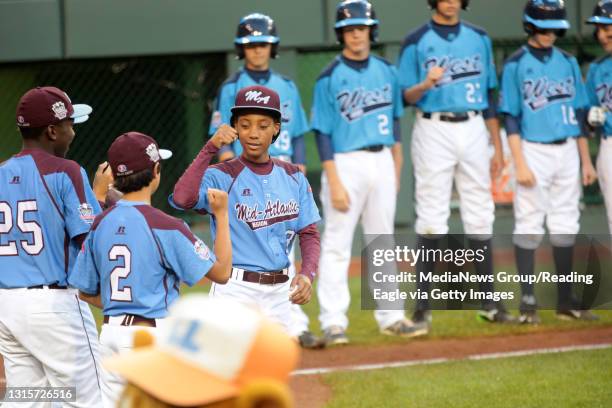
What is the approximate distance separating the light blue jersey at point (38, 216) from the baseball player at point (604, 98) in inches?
192

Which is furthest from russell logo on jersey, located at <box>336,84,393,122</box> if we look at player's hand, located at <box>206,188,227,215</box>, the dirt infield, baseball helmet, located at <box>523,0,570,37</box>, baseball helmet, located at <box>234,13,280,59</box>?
player's hand, located at <box>206,188,227,215</box>

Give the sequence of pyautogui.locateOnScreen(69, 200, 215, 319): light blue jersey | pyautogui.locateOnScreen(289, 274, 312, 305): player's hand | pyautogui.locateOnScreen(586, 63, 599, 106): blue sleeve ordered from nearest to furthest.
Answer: pyautogui.locateOnScreen(69, 200, 215, 319): light blue jersey, pyautogui.locateOnScreen(289, 274, 312, 305): player's hand, pyautogui.locateOnScreen(586, 63, 599, 106): blue sleeve

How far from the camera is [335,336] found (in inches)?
296

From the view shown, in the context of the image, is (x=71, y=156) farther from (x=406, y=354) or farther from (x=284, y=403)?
(x=284, y=403)

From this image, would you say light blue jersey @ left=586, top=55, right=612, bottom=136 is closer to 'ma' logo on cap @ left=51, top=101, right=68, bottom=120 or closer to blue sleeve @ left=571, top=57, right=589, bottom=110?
blue sleeve @ left=571, top=57, right=589, bottom=110

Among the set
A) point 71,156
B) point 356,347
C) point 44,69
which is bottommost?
point 356,347

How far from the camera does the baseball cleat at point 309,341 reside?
7402mm

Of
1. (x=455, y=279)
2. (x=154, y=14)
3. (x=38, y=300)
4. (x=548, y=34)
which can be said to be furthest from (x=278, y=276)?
(x=154, y=14)

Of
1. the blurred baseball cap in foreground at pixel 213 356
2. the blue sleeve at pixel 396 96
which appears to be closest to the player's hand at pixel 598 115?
the blue sleeve at pixel 396 96

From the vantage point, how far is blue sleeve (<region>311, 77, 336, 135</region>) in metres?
7.69

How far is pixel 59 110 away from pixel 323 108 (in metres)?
3.32

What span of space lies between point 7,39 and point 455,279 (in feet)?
20.0

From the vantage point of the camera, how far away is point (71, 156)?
38.7 ft

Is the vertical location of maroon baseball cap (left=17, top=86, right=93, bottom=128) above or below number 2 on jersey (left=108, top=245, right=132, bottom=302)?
above
